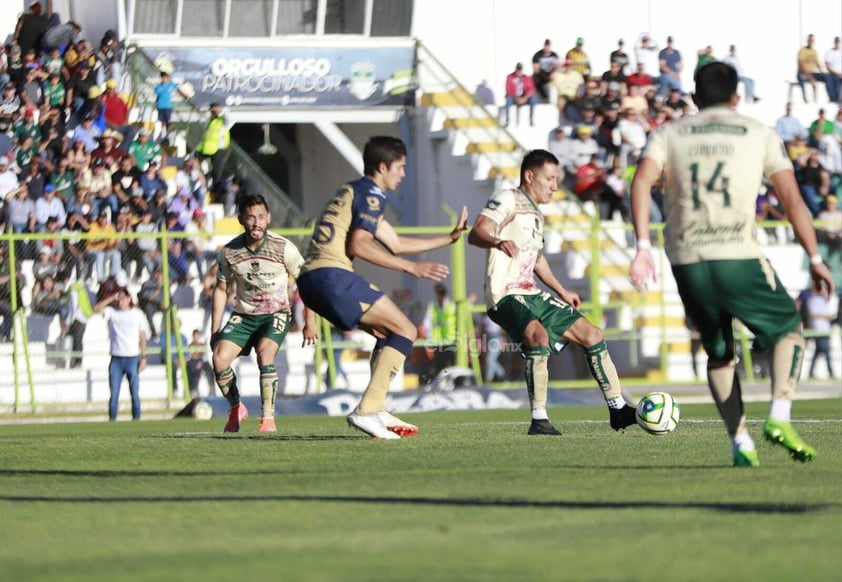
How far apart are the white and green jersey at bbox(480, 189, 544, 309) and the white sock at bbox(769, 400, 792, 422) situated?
4.19m

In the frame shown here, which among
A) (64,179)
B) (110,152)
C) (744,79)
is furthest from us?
(744,79)

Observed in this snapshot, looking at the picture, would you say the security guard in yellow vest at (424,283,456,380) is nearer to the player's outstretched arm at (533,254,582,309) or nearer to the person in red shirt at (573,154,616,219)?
the person in red shirt at (573,154,616,219)

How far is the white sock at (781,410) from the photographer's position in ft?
28.8

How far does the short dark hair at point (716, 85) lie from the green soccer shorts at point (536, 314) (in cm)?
390

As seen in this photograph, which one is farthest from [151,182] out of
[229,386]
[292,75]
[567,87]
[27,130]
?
[229,386]

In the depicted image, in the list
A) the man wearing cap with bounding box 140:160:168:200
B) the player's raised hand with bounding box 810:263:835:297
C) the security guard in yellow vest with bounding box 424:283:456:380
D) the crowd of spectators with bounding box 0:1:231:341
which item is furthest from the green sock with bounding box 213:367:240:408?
the man wearing cap with bounding box 140:160:168:200

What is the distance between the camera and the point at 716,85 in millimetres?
9047

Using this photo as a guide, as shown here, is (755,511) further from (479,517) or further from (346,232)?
(346,232)

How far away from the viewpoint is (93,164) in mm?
27891

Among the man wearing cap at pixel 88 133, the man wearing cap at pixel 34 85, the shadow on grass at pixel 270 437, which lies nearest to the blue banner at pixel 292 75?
the man wearing cap at pixel 34 85

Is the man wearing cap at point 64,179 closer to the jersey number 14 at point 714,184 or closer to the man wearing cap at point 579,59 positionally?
the man wearing cap at point 579,59

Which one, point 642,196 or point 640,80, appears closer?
point 642,196

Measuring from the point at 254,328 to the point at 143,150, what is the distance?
14950 mm

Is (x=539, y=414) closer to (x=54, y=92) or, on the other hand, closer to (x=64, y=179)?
(x=64, y=179)
